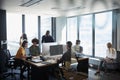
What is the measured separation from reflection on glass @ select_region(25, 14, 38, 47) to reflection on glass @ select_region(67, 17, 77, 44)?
1765 mm

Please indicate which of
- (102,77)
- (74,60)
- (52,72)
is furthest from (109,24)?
(52,72)

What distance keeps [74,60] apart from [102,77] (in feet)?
4.53

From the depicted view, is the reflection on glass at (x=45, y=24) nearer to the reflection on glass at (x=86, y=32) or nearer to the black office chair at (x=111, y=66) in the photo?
the reflection on glass at (x=86, y=32)

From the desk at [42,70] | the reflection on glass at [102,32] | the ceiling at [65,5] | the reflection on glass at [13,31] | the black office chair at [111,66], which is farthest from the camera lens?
the reflection on glass at [13,31]

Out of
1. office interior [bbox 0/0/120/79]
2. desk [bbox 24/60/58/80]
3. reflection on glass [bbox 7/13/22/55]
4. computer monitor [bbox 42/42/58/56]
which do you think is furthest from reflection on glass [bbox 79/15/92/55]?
desk [bbox 24/60/58/80]

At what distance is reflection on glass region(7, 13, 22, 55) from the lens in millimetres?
6801

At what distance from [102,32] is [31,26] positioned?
3.41 m

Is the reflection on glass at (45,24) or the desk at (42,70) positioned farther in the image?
the reflection on glass at (45,24)

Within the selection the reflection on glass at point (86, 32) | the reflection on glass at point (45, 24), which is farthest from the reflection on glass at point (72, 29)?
the reflection on glass at point (45, 24)

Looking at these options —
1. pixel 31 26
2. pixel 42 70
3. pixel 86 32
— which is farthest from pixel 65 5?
pixel 31 26

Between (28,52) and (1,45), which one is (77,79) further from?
(1,45)

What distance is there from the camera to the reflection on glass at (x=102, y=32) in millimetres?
6422

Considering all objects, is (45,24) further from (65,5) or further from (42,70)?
(42,70)

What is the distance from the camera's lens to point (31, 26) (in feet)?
24.9
